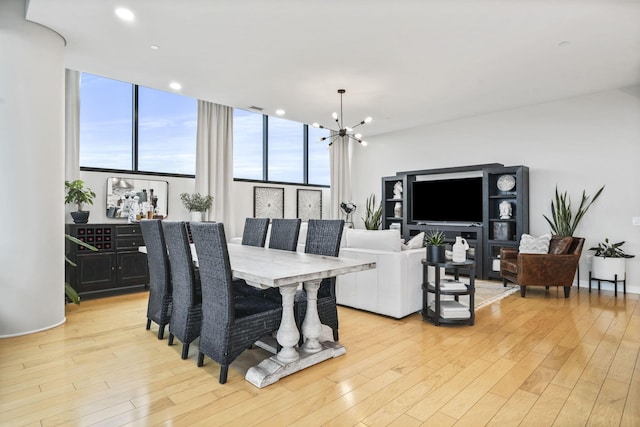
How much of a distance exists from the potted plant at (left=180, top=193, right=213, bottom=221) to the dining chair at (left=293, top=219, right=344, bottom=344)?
2976 millimetres

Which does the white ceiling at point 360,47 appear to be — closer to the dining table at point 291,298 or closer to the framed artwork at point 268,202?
the framed artwork at point 268,202

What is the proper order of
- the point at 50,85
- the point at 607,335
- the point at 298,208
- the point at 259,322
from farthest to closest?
the point at 298,208 → the point at 50,85 → the point at 607,335 → the point at 259,322

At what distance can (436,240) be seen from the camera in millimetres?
3518

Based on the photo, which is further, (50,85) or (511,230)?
(511,230)

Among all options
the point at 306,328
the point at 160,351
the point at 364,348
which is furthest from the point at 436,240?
the point at 160,351

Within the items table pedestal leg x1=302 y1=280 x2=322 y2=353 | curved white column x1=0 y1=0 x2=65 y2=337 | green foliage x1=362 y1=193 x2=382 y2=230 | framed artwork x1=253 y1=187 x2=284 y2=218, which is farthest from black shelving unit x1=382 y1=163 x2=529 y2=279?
curved white column x1=0 y1=0 x2=65 y2=337

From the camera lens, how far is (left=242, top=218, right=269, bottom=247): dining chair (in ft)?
13.0

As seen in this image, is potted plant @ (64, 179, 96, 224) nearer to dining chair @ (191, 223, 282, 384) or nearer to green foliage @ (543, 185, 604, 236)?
dining chair @ (191, 223, 282, 384)

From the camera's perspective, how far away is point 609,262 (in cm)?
485

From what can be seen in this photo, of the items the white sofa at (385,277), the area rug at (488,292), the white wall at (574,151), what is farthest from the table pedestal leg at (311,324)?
the white wall at (574,151)

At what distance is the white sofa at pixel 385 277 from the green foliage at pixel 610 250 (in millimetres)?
2992

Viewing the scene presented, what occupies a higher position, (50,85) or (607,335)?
(50,85)

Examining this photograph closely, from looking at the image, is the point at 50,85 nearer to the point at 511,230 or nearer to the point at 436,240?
the point at 436,240

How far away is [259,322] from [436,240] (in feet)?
6.47
